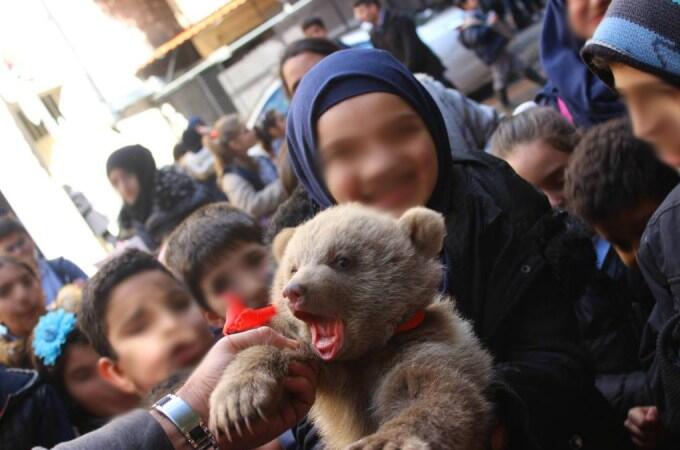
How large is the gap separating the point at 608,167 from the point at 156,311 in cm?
170

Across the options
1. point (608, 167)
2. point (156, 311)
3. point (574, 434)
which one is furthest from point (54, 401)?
point (608, 167)

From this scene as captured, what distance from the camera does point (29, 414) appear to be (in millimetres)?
2232

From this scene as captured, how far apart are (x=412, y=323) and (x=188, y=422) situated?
55cm

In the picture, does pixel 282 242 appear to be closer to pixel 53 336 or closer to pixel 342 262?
pixel 342 262

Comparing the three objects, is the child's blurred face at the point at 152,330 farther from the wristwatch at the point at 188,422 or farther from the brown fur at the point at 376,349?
the brown fur at the point at 376,349

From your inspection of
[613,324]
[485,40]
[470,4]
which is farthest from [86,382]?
[470,4]

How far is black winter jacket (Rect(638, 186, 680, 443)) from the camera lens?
4.66ft

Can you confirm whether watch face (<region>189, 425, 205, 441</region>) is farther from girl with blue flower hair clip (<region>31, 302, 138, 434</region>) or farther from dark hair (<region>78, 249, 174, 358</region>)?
girl with blue flower hair clip (<region>31, 302, 138, 434</region>)

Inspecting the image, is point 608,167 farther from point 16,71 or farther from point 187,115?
point 187,115

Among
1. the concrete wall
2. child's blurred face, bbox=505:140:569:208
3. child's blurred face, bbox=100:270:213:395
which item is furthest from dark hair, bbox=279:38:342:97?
the concrete wall

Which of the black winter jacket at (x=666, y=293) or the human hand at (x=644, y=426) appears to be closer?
the black winter jacket at (x=666, y=293)

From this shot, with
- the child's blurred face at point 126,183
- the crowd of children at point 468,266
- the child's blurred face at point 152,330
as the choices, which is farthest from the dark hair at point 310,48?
the child's blurred face at point 126,183

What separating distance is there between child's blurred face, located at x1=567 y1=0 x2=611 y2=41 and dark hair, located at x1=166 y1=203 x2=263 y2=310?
165 cm

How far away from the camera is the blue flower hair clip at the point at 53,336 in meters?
2.32
